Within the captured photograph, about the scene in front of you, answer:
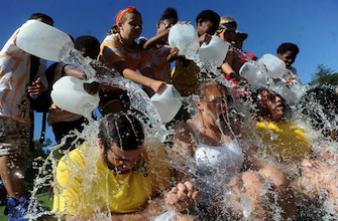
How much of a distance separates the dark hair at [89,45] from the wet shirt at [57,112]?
0.19m

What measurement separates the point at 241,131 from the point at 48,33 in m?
1.48

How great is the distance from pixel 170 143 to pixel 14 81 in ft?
3.79

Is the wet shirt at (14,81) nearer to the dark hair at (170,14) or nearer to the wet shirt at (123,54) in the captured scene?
the wet shirt at (123,54)

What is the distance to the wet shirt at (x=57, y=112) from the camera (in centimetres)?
339

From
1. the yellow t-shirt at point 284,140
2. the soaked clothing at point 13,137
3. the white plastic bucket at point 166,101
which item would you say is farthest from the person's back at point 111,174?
the yellow t-shirt at point 284,140

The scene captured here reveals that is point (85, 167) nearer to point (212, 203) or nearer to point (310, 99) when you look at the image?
point (212, 203)

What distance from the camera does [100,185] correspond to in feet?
8.21

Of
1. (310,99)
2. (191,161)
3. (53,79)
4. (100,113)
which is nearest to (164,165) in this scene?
(191,161)

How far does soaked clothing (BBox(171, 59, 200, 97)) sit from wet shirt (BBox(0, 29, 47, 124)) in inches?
47.9

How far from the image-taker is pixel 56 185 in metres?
2.46

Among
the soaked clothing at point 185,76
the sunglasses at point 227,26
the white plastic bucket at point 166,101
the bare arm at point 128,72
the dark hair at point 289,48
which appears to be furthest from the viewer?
the dark hair at point 289,48

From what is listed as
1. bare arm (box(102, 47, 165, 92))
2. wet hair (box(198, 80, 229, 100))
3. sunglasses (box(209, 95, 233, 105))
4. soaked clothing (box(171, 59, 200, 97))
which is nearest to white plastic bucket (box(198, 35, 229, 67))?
soaked clothing (box(171, 59, 200, 97))

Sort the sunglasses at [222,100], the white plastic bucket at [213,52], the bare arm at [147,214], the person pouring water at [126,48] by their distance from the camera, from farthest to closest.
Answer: the white plastic bucket at [213,52], the person pouring water at [126,48], the sunglasses at [222,100], the bare arm at [147,214]

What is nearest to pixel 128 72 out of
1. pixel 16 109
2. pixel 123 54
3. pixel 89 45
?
pixel 123 54
